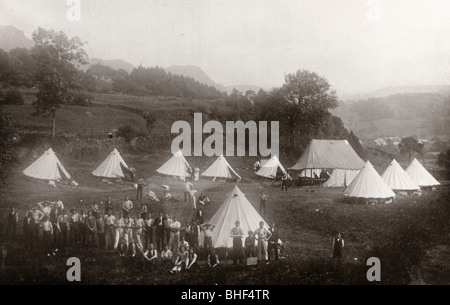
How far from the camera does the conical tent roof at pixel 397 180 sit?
93.1ft

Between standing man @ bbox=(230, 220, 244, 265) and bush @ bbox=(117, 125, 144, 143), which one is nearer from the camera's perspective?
standing man @ bbox=(230, 220, 244, 265)

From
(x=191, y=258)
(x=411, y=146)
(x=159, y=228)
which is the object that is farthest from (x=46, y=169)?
(x=411, y=146)

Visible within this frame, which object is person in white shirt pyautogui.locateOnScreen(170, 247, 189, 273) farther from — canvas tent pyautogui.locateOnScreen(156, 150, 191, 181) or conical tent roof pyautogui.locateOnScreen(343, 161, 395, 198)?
canvas tent pyautogui.locateOnScreen(156, 150, 191, 181)

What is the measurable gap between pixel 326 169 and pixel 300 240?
18.4 m

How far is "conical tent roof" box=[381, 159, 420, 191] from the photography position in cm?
2838

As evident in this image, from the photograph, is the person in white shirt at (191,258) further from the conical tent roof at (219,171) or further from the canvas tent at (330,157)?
the canvas tent at (330,157)

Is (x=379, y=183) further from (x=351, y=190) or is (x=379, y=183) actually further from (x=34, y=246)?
(x=34, y=246)

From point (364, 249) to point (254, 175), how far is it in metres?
22.3

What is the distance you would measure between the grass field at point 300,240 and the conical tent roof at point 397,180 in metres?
1.52

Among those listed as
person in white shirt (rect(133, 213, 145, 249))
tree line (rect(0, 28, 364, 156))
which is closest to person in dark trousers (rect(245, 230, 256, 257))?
person in white shirt (rect(133, 213, 145, 249))

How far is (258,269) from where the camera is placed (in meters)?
14.2

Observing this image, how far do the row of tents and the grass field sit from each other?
1110 mm
